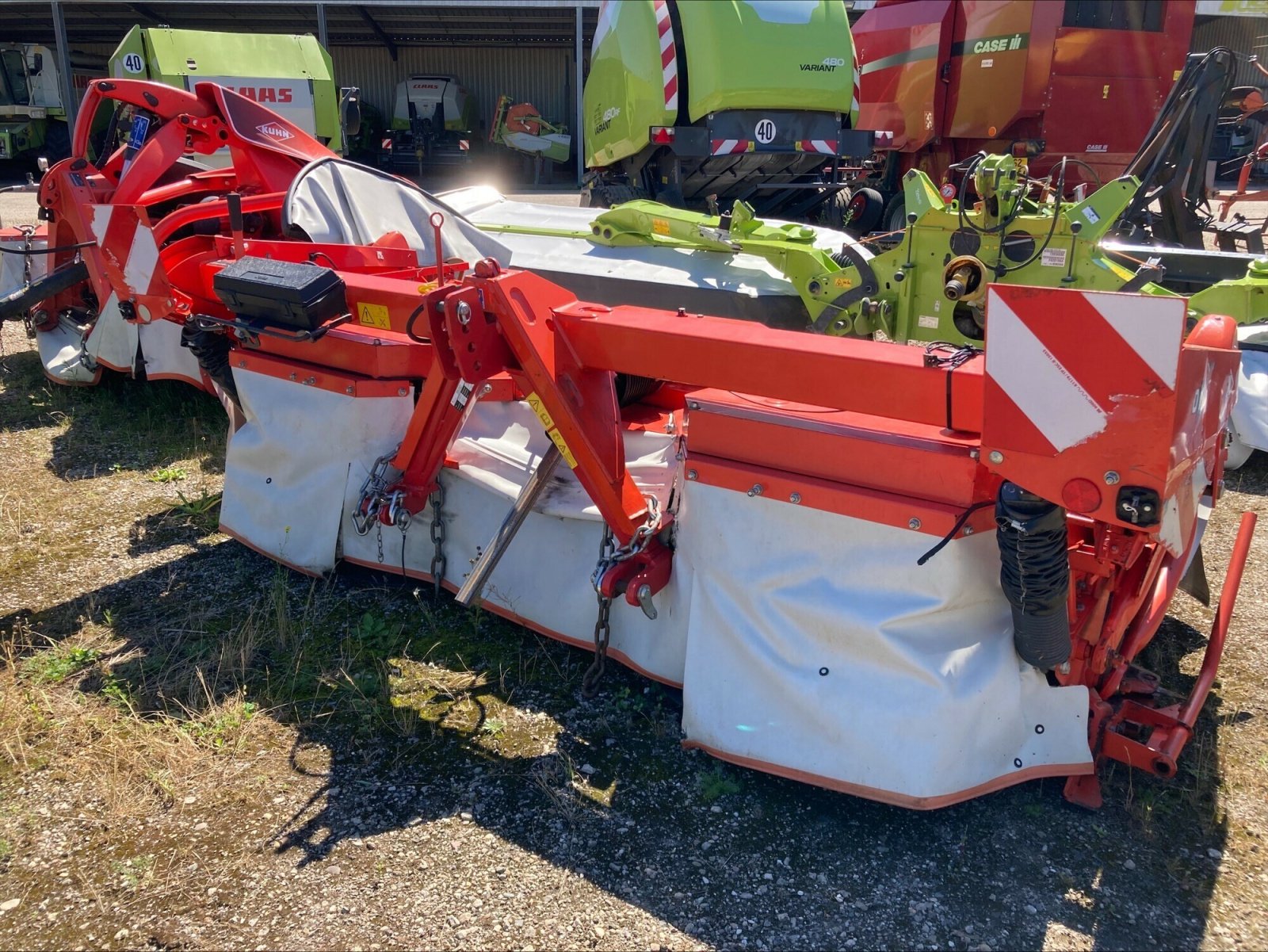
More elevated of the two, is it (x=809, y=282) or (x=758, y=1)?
(x=758, y=1)

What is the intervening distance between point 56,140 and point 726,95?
709 inches

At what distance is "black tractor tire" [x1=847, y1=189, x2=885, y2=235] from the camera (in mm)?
7238

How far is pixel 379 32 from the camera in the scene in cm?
2233

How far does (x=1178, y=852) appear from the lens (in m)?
2.12

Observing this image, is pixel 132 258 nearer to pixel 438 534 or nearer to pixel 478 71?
pixel 438 534

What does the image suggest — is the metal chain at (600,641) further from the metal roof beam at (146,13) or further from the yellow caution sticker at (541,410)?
the metal roof beam at (146,13)

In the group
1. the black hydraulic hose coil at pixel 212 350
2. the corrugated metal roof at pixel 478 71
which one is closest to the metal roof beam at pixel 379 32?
the corrugated metal roof at pixel 478 71

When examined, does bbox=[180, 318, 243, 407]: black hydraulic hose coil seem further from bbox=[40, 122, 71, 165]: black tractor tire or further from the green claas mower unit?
bbox=[40, 122, 71, 165]: black tractor tire

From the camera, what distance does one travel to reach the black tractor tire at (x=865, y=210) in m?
7.24

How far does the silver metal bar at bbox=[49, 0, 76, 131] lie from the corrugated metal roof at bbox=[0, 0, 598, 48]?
1.71m

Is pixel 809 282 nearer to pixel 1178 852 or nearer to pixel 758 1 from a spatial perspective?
pixel 758 1

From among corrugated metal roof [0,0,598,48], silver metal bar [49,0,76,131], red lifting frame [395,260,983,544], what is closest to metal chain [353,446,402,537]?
red lifting frame [395,260,983,544]

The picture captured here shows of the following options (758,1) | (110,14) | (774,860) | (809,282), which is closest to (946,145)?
(758,1)

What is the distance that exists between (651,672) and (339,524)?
129 cm
